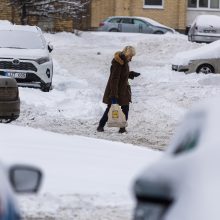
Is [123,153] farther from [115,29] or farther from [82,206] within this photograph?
[115,29]

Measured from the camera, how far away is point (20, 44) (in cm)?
2217

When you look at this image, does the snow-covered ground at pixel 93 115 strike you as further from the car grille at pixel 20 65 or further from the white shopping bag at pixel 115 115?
the car grille at pixel 20 65

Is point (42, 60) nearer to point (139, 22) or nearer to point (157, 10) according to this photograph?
point (139, 22)

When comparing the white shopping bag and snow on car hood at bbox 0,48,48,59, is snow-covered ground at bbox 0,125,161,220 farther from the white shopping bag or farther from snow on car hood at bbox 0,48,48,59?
snow on car hood at bbox 0,48,48,59

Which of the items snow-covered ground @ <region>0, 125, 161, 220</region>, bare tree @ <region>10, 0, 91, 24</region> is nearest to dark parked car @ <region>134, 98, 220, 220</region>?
snow-covered ground @ <region>0, 125, 161, 220</region>

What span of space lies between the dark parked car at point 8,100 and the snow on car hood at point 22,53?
20.5 ft

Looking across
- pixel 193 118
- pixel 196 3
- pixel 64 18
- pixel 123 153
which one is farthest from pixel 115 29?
pixel 193 118

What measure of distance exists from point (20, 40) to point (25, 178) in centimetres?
1757

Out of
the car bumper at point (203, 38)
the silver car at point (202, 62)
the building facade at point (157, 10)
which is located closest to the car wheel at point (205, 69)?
the silver car at point (202, 62)

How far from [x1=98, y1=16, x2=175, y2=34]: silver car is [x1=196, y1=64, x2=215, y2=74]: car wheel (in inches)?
709

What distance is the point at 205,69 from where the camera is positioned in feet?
82.7

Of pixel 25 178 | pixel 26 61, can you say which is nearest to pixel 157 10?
pixel 26 61

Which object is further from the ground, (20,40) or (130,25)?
(20,40)

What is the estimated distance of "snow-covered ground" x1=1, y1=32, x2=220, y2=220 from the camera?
28.3ft
